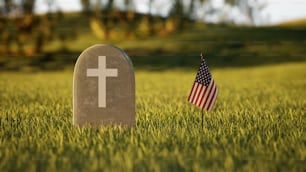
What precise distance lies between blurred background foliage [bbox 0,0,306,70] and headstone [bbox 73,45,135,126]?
25529 mm

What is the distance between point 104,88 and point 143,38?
3671 cm

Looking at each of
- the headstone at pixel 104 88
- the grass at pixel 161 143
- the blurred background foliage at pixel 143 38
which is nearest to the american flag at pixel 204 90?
the grass at pixel 161 143

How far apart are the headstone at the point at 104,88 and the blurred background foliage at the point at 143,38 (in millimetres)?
25529

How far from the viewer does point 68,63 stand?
3447 centimetres

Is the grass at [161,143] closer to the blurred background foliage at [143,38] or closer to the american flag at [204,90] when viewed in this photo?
the american flag at [204,90]

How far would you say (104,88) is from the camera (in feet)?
23.2

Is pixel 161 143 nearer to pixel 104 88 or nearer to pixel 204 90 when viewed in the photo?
pixel 204 90

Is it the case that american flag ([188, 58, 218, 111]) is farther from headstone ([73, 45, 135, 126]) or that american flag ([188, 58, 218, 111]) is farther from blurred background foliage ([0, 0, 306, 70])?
blurred background foliage ([0, 0, 306, 70])

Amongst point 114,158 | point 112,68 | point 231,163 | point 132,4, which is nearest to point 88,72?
point 112,68

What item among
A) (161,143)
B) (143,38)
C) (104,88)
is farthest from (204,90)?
(143,38)

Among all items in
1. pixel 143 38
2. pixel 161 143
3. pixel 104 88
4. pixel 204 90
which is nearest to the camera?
pixel 161 143

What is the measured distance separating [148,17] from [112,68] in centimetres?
3885

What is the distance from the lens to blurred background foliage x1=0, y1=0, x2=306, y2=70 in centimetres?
3553

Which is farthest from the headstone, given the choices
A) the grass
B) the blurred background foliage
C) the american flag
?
the blurred background foliage
